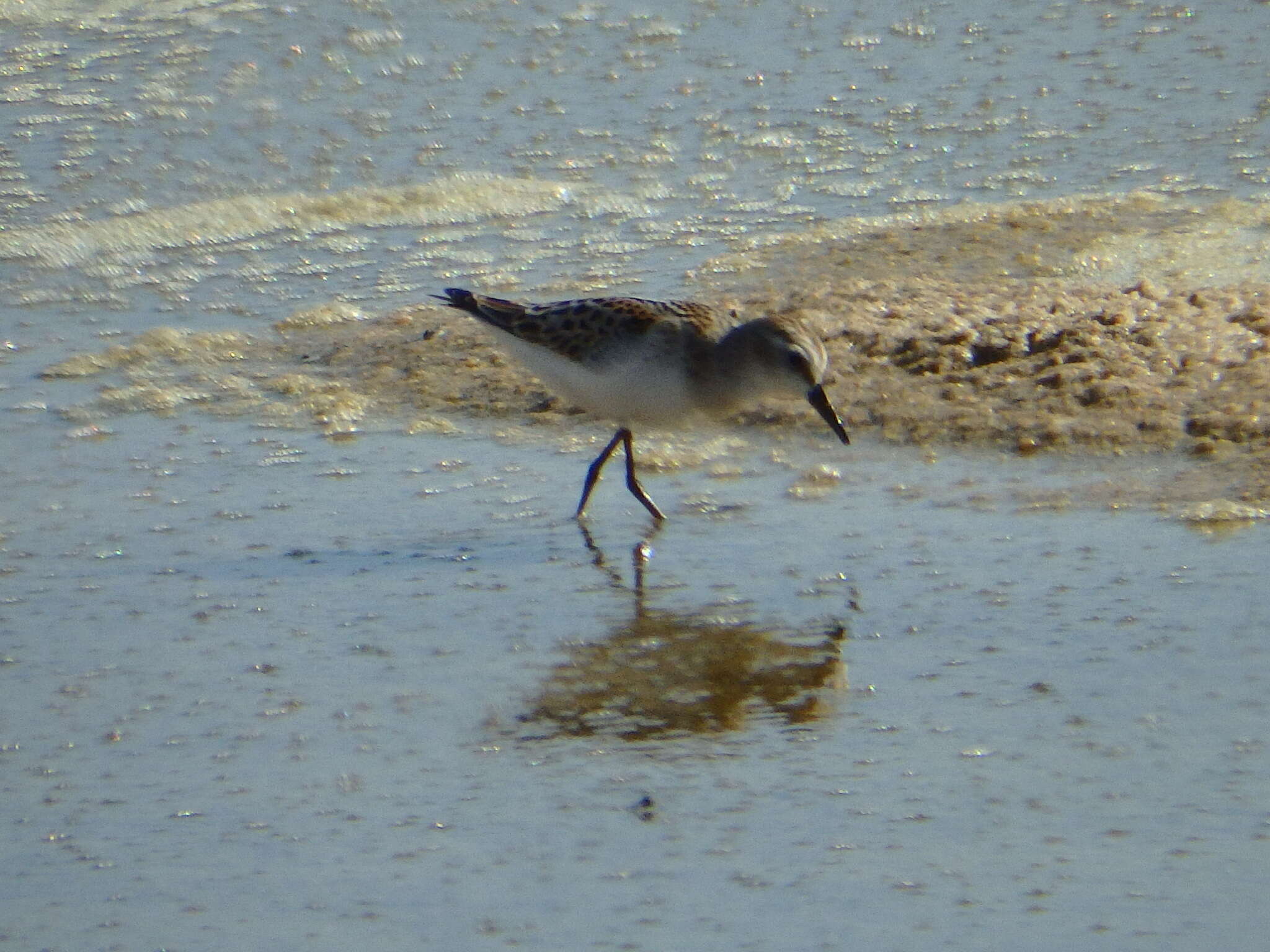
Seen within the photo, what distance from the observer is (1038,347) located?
6062mm

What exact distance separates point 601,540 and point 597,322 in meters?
0.75

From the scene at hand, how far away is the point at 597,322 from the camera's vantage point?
5.43 m

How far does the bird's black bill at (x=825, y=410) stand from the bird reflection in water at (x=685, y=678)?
0.95m

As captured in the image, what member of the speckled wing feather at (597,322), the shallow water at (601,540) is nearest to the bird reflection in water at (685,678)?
the shallow water at (601,540)

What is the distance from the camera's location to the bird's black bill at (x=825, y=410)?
521cm

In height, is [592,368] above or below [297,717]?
above

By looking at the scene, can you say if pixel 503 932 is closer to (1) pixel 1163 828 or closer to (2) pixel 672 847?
(2) pixel 672 847

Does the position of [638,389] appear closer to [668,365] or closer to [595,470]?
[668,365]

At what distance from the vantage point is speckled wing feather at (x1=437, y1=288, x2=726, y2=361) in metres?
5.39

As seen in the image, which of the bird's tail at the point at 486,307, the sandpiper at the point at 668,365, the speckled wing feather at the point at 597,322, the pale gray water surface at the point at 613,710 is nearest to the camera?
the pale gray water surface at the point at 613,710

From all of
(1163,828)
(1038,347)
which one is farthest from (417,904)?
(1038,347)

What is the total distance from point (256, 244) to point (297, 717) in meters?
4.27

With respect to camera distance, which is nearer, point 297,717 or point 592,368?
point 297,717

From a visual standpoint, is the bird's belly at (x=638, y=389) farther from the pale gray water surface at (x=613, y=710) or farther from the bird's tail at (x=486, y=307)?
the bird's tail at (x=486, y=307)
